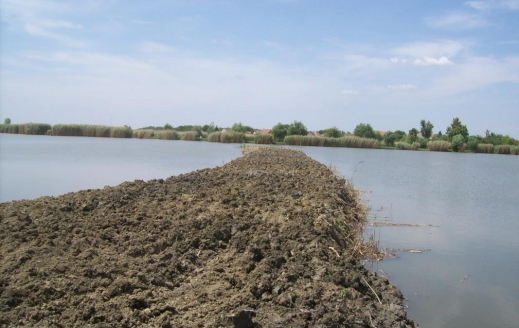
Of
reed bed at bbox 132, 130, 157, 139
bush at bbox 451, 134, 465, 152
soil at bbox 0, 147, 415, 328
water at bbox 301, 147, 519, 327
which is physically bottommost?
water at bbox 301, 147, 519, 327

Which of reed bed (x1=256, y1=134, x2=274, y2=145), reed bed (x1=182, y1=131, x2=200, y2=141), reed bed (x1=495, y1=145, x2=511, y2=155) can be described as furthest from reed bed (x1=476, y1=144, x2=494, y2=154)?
reed bed (x1=182, y1=131, x2=200, y2=141)

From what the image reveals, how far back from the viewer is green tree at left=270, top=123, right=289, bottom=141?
7000 cm

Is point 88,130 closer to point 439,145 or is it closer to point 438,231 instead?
point 439,145

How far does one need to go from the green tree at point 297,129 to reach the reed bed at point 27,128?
35745 millimetres

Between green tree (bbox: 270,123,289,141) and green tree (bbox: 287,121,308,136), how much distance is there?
3.57 feet

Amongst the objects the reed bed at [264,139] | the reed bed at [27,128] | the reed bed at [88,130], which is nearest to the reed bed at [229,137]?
the reed bed at [264,139]

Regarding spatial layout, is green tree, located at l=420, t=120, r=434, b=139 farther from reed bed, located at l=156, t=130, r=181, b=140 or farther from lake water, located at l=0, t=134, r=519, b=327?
lake water, located at l=0, t=134, r=519, b=327

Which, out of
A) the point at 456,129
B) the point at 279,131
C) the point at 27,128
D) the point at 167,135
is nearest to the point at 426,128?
the point at 456,129

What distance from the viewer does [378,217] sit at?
1299cm

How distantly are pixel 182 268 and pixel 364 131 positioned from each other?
80.1 metres

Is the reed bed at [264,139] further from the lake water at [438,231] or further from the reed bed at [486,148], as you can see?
the lake water at [438,231]

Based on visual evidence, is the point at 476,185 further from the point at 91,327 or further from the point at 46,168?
the point at 91,327

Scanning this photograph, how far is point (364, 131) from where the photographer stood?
273 feet

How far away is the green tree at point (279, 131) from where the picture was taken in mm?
70000
